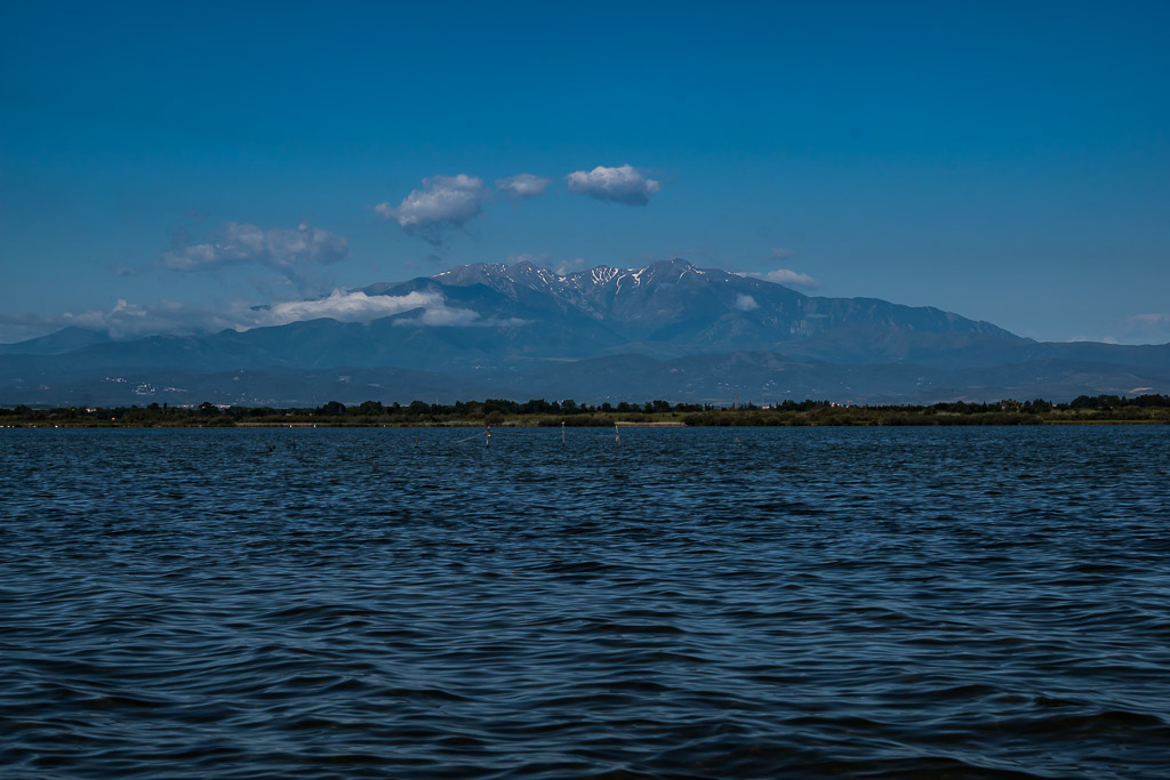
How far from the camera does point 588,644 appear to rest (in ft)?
65.9

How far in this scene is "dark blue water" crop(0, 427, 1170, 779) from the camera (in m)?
13.9

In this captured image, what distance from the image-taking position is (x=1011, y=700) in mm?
15945

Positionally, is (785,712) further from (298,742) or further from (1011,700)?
(298,742)

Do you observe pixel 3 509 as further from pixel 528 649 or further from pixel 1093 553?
pixel 1093 553

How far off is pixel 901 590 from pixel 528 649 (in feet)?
33.6

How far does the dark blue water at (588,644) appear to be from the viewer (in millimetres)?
13867

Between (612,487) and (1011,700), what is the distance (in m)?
48.3

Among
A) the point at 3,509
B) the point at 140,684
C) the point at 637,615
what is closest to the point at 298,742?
the point at 140,684

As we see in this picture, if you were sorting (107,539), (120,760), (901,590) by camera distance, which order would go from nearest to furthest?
(120,760) < (901,590) < (107,539)

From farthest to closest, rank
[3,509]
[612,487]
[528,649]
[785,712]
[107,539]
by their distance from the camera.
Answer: [612,487] < [3,509] < [107,539] < [528,649] < [785,712]

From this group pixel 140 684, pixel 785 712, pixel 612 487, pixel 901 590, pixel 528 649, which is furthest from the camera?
pixel 612 487

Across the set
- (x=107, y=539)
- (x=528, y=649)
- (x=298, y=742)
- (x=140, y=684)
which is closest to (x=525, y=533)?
(x=107, y=539)

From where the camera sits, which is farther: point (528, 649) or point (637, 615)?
point (637, 615)

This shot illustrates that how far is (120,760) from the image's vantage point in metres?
13.6
